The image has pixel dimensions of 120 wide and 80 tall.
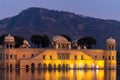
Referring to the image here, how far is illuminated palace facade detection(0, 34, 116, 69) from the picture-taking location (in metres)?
88.6

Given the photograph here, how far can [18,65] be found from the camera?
3501 inches

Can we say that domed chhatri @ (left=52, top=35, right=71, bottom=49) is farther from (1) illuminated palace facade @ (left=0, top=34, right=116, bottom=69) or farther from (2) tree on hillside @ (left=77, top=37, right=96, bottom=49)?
(2) tree on hillside @ (left=77, top=37, right=96, bottom=49)

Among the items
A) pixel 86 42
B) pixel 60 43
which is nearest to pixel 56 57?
pixel 60 43

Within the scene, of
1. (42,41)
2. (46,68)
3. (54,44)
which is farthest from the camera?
(42,41)

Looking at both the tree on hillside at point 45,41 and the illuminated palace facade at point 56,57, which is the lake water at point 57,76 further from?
the tree on hillside at point 45,41

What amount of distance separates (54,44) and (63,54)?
12.3 ft

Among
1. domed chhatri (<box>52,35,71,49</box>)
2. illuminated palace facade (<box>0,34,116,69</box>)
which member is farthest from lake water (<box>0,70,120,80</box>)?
domed chhatri (<box>52,35,71,49</box>)

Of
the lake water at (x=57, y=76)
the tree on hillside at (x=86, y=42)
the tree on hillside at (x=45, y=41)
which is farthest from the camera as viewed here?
the tree on hillside at (x=86, y=42)

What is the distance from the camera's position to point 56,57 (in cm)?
9031

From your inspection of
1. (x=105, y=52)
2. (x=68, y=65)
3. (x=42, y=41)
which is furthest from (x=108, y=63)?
(x=42, y=41)

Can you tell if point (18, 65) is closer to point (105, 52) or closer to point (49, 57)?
point (49, 57)

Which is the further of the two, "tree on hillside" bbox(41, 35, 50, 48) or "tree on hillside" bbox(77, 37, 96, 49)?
"tree on hillside" bbox(77, 37, 96, 49)

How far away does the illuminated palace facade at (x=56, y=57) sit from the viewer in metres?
88.6

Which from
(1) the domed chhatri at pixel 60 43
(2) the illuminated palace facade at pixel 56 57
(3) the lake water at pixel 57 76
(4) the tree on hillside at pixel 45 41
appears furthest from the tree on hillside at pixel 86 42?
(3) the lake water at pixel 57 76
